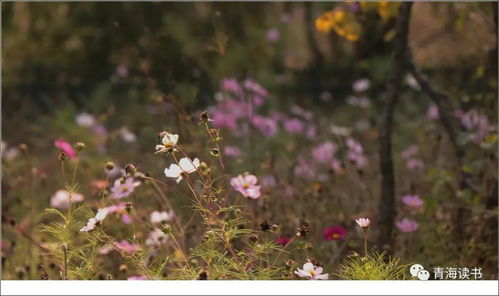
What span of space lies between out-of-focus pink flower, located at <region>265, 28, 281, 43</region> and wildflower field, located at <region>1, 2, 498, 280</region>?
0.07m

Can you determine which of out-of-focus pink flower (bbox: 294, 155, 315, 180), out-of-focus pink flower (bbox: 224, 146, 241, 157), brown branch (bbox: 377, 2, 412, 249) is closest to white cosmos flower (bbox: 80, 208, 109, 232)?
brown branch (bbox: 377, 2, 412, 249)

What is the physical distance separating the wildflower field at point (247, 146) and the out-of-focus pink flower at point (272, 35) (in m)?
0.07

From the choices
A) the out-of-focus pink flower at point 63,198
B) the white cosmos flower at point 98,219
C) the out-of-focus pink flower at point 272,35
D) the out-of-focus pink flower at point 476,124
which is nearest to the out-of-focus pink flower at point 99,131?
the out-of-focus pink flower at point 63,198

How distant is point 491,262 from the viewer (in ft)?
8.30

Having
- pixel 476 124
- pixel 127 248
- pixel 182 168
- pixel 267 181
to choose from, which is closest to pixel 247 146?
pixel 267 181

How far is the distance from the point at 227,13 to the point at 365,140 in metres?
1.80

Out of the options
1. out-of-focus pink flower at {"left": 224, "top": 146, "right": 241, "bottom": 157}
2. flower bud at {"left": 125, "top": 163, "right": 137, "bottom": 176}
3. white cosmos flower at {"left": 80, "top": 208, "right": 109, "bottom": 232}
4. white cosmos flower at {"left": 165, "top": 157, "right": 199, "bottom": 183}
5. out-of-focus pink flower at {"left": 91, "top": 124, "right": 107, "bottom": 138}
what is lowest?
white cosmos flower at {"left": 80, "top": 208, "right": 109, "bottom": 232}

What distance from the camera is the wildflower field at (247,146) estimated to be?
1.88 metres

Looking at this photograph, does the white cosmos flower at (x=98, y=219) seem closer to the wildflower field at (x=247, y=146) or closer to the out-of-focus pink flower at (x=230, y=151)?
the wildflower field at (x=247, y=146)

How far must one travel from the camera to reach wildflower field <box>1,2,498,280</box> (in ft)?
6.15

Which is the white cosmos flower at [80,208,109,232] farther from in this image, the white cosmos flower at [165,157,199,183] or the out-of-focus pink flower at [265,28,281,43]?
the out-of-focus pink flower at [265,28,281,43]

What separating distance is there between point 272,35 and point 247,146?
66.8 inches

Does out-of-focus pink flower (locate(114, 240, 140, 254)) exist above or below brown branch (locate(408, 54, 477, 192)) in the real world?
below

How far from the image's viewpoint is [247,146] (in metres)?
3.77
